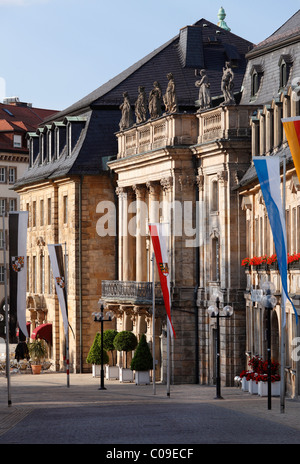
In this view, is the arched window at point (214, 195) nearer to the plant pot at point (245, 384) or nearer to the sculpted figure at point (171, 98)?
the sculpted figure at point (171, 98)

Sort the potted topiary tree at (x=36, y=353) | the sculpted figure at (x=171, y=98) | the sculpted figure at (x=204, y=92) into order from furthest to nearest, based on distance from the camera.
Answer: the potted topiary tree at (x=36, y=353) → the sculpted figure at (x=171, y=98) → the sculpted figure at (x=204, y=92)

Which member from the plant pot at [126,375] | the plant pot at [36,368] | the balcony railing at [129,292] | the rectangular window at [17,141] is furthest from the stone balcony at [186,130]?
the rectangular window at [17,141]

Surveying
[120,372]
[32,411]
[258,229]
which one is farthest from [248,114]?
[32,411]

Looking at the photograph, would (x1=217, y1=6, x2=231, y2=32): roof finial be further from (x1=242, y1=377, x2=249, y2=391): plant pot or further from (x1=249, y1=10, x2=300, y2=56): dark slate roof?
(x1=242, y1=377, x2=249, y2=391): plant pot

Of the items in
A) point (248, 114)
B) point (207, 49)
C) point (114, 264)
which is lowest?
point (114, 264)

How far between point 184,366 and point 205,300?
360 cm

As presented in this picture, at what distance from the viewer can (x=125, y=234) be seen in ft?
248

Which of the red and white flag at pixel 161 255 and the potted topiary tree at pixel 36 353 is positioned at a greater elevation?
the red and white flag at pixel 161 255

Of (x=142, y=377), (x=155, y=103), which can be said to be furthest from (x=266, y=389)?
(x=155, y=103)

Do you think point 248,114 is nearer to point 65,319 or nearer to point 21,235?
point 65,319

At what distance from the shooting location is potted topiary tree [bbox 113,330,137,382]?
70.4m

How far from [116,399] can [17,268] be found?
7.86m

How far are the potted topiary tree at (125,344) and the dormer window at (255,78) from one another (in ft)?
49.7

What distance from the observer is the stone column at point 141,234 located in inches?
2904
